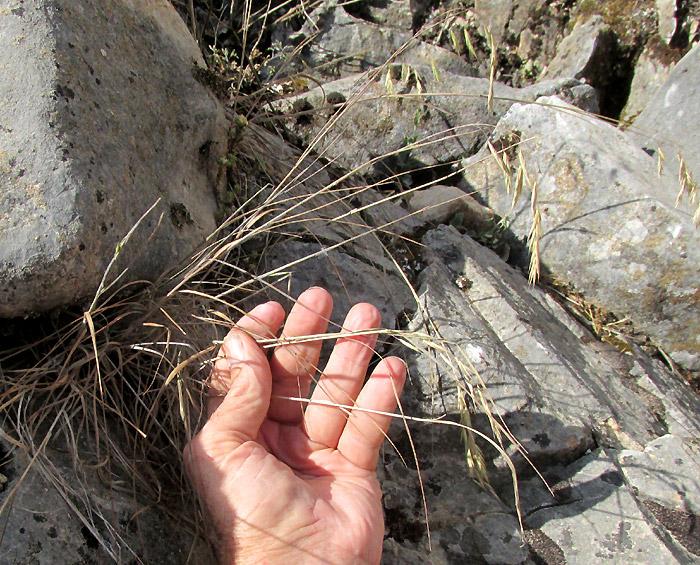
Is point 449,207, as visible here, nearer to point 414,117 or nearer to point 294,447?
point 414,117

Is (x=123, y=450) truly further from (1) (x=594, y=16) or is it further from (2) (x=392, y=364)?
(1) (x=594, y=16)

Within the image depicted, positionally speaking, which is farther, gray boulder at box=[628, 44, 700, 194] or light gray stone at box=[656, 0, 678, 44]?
light gray stone at box=[656, 0, 678, 44]

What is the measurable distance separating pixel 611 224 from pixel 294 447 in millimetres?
2625

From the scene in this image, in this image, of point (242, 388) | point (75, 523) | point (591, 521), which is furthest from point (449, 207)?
point (75, 523)

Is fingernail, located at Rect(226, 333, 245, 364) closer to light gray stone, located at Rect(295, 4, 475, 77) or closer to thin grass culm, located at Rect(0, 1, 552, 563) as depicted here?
thin grass culm, located at Rect(0, 1, 552, 563)

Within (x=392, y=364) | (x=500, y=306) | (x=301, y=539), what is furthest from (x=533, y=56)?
(x=301, y=539)

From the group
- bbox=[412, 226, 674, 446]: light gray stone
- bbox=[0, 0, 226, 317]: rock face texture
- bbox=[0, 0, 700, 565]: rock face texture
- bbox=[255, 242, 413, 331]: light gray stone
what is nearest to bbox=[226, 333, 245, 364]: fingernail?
bbox=[0, 0, 700, 565]: rock face texture

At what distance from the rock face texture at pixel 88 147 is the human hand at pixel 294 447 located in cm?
54

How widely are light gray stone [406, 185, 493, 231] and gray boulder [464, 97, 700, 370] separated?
0.21 metres

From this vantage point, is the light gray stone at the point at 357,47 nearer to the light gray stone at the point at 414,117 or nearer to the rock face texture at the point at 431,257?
the light gray stone at the point at 414,117

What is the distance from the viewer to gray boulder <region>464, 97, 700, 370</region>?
11.1 ft

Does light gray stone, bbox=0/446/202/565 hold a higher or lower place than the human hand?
lower

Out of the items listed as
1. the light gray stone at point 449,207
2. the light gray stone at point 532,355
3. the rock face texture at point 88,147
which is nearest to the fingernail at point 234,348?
the rock face texture at point 88,147

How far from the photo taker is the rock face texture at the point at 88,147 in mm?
1650
